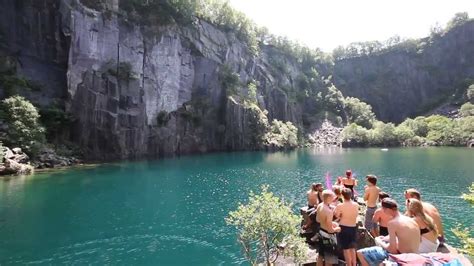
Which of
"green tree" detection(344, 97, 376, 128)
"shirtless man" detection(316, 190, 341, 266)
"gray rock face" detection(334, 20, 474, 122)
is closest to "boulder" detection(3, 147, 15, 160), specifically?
"shirtless man" detection(316, 190, 341, 266)

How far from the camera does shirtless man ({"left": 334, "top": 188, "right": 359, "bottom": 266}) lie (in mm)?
11594

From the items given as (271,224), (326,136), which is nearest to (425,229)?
(271,224)

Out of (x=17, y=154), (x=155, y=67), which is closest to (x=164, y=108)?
(x=155, y=67)

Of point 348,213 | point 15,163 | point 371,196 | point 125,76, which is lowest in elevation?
point 348,213

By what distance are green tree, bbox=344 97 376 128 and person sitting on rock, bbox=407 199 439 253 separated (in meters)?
144

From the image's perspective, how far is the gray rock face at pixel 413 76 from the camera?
162375 mm

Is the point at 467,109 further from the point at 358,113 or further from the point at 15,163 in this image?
the point at 15,163

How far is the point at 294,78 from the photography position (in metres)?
156

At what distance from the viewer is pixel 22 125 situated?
54531 millimetres

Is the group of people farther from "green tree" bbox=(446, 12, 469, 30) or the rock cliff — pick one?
"green tree" bbox=(446, 12, 469, 30)

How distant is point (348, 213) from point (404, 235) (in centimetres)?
292

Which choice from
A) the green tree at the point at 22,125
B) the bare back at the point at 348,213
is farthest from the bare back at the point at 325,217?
the green tree at the point at 22,125

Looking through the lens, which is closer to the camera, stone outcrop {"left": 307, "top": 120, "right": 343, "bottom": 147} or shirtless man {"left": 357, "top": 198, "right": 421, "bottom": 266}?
shirtless man {"left": 357, "top": 198, "right": 421, "bottom": 266}

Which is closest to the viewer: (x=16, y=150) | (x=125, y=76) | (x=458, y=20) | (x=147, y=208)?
(x=147, y=208)
